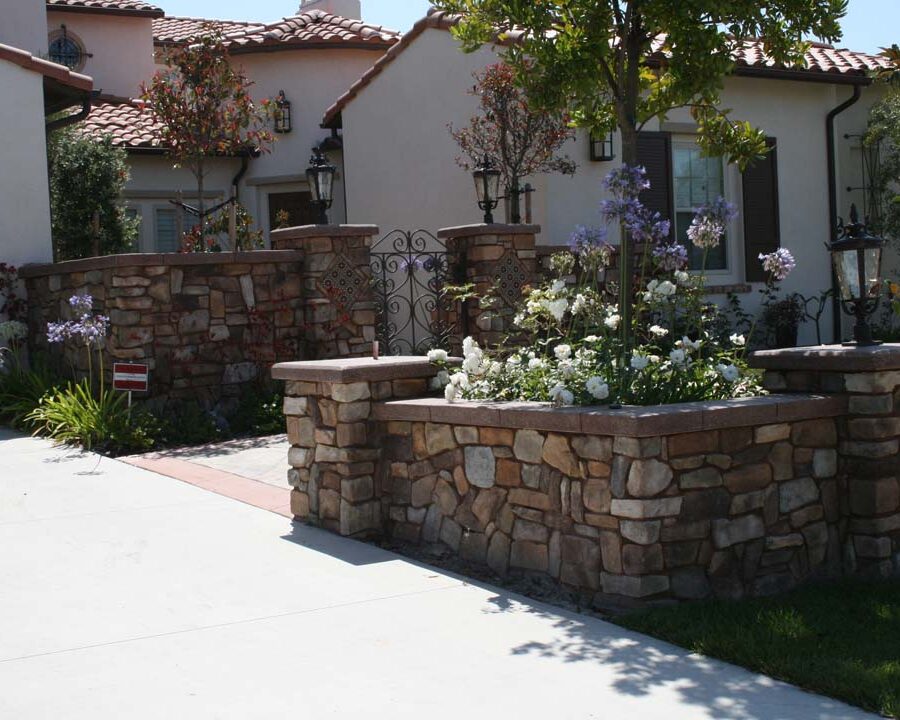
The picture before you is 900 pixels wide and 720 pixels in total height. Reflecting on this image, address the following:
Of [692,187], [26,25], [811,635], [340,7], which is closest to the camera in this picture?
[811,635]

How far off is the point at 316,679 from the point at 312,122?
14511mm

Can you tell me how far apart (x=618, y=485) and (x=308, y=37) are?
14.2 meters

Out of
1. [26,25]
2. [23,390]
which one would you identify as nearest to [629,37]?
[23,390]

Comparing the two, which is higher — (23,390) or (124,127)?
(124,127)

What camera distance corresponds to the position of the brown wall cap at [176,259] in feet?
34.1

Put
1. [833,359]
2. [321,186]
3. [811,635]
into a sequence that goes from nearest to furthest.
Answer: [811,635]
[833,359]
[321,186]

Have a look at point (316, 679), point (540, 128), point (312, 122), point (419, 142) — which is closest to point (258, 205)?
point (312, 122)

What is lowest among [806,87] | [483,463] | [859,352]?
[483,463]

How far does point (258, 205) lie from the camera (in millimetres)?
18062

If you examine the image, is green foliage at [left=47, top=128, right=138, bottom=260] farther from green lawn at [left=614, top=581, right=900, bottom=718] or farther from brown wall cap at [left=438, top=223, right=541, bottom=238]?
green lawn at [left=614, top=581, right=900, bottom=718]

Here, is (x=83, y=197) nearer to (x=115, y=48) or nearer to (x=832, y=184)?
(x=115, y=48)

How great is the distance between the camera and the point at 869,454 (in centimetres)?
584

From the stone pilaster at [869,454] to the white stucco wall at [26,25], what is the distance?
53.4 ft

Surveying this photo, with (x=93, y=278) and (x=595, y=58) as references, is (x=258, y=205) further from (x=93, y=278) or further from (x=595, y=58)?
(x=595, y=58)
